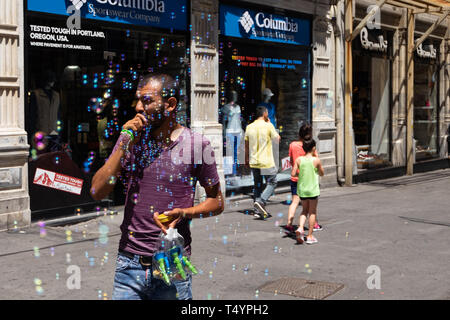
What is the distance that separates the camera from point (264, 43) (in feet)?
44.7

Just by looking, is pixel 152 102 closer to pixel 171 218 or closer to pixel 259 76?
pixel 171 218

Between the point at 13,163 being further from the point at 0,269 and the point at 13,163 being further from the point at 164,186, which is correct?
the point at 164,186

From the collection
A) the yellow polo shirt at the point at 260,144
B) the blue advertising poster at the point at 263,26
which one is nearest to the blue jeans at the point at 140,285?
the yellow polo shirt at the point at 260,144

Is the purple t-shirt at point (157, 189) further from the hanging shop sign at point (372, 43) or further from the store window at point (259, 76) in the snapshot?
the hanging shop sign at point (372, 43)

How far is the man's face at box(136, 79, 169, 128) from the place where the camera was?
3.24 m

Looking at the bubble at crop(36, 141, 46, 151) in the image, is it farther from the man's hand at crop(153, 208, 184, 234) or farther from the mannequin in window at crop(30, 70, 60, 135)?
the man's hand at crop(153, 208, 184, 234)

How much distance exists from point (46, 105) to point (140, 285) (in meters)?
6.98

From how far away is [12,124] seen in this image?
A: 905cm

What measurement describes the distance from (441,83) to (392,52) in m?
3.81

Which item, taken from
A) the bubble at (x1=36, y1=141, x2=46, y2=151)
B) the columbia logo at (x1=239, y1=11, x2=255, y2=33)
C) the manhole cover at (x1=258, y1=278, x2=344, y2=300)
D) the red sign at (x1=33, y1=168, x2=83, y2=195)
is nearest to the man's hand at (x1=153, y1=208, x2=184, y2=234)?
the manhole cover at (x1=258, y1=278, x2=344, y2=300)
